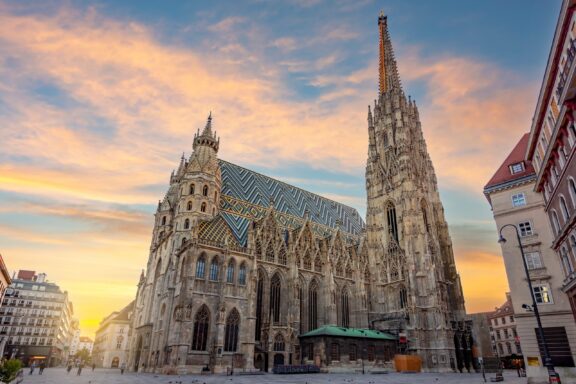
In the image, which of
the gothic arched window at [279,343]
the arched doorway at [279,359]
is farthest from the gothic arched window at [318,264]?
the arched doorway at [279,359]

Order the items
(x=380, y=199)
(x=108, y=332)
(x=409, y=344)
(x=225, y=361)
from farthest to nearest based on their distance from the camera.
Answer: (x=108, y=332)
(x=380, y=199)
(x=409, y=344)
(x=225, y=361)

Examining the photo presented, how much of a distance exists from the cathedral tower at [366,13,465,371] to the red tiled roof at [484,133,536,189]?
21.8m

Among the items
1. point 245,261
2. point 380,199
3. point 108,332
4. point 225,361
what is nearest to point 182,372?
point 225,361

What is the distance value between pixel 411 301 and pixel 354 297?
318 inches

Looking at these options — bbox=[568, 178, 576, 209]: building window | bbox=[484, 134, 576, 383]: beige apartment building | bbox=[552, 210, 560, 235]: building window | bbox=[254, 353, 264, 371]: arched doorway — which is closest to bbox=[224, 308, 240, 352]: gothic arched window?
bbox=[254, 353, 264, 371]: arched doorway

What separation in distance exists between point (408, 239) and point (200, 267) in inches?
1264

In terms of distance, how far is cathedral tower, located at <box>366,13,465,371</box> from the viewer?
48.2m

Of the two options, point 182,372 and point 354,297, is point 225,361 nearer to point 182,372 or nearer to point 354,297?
point 182,372

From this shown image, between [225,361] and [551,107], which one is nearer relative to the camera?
[551,107]

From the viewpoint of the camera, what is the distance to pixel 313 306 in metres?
48.5

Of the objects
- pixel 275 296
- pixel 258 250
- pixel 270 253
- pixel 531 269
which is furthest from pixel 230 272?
pixel 531 269

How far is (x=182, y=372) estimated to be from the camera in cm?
3369

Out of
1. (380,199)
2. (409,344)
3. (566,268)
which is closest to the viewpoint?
(566,268)

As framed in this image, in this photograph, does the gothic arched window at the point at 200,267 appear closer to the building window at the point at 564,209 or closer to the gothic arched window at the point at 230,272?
the gothic arched window at the point at 230,272
